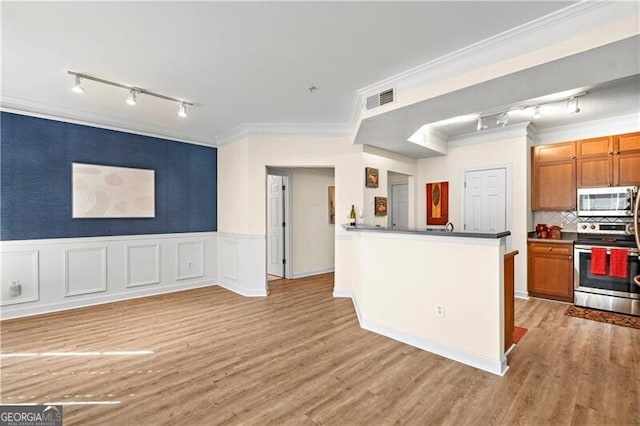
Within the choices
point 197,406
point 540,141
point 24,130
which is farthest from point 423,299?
point 24,130

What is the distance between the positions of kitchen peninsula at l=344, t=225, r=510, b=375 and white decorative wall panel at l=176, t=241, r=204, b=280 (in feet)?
11.2

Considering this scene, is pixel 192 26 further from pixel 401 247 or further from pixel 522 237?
pixel 522 237

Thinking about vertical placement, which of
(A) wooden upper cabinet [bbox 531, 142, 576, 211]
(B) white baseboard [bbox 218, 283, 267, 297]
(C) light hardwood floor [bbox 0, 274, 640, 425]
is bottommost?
(C) light hardwood floor [bbox 0, 274, 640, 425]

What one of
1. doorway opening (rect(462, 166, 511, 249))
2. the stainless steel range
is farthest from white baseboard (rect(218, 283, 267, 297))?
the stainless steel range

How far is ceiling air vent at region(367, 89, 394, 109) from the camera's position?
128 inches

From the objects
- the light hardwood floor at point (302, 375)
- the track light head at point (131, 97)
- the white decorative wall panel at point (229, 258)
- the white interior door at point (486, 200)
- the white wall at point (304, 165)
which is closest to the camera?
the light hardwood floor at point (302, 375)

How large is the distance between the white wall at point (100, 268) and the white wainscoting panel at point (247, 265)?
625 millimetres

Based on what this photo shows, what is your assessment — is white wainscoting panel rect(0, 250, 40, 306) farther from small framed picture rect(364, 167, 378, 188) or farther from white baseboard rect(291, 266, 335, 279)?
small framed picture rect(364, 167, 378, 188)

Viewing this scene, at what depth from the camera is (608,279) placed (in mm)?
4035

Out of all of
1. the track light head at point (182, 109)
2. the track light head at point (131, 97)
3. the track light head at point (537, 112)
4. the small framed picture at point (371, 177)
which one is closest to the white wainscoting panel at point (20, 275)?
the track light head at point (131, 97)

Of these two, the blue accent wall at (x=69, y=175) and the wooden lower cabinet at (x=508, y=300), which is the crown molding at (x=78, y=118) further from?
the wooden lower cabinet at (x=508, y=300)

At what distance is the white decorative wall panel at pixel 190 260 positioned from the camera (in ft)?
17.6

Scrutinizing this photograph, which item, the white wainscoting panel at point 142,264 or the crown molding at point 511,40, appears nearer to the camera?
the crown molding at point 511,40

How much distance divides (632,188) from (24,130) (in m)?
8.25
